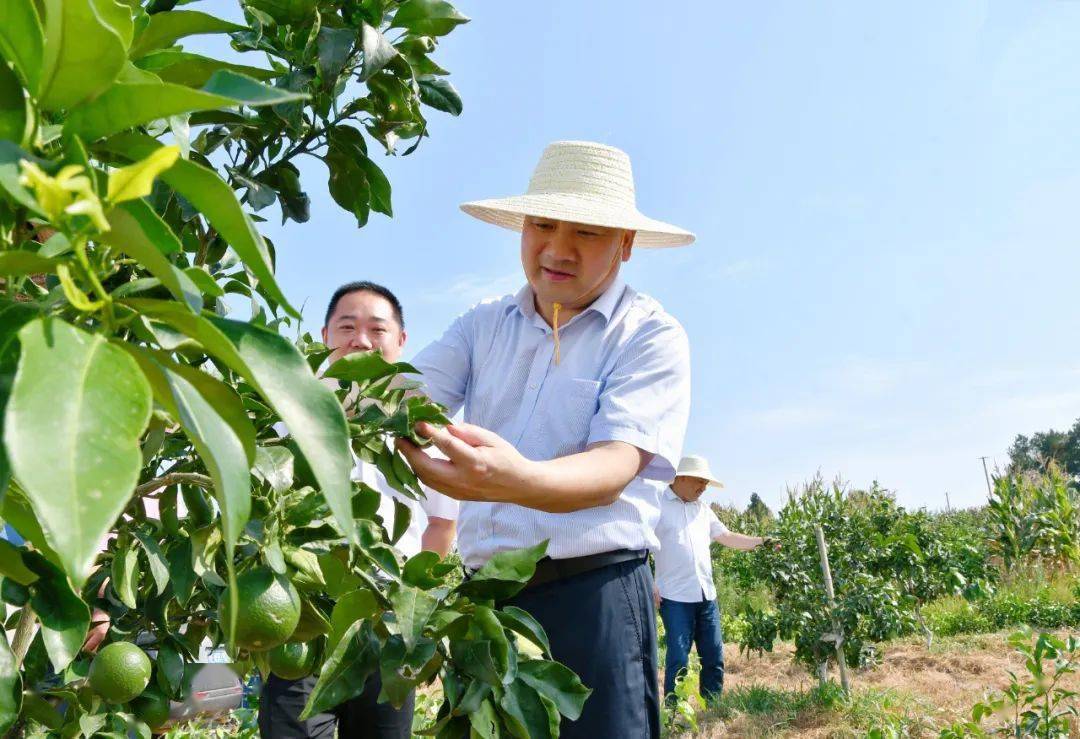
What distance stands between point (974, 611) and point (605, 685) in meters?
10.7

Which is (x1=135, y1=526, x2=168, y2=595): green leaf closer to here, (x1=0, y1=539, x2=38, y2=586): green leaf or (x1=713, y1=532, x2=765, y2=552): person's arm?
(x1=0, y1=539, x2=38, y2=586): green leaf

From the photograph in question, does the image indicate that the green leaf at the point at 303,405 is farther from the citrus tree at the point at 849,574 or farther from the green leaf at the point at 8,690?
the citrus tree at the point at 849,574

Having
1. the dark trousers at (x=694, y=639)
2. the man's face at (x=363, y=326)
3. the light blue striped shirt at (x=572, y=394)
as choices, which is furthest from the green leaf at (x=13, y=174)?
the dark trousers at (x=694, y=639)

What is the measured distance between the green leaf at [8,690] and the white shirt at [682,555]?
220 inches

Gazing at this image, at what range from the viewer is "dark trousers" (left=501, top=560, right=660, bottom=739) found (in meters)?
1.84

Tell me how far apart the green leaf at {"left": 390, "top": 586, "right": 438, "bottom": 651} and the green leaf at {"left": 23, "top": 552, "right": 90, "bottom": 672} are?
31 cm

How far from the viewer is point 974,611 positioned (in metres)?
10.9

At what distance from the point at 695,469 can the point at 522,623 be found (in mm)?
5741

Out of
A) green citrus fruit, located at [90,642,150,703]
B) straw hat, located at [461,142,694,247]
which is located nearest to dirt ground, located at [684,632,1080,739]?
straw hat, located at [461,142,694,247]

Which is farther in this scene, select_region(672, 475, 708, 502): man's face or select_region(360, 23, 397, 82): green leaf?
select_region(672, 475, 708, 502): man's face

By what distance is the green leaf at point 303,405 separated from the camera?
1.48 feet

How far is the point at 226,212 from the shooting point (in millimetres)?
487

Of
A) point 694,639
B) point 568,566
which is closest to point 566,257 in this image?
point 568,566

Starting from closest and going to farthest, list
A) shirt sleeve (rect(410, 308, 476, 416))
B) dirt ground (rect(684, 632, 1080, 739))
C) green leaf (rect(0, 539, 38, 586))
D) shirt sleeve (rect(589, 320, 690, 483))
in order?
green leaf (rect(0, 539, 38, 586)), shirt sleeve (rect(589, 320, 690, 483)), shirt sleeve (rect(410, 308, 476, 416)), dirt ground (rect(684, 632, 1080, 739))
